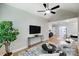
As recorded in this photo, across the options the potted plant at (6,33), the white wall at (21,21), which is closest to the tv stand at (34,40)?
the white wall at (21,21)

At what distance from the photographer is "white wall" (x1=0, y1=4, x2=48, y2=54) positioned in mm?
1835

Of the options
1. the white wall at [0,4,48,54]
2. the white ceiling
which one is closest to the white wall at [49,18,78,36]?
the white ceiling

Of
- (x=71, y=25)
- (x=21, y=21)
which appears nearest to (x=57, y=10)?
(x=71, y=25)

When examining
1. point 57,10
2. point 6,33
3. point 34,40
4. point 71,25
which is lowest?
point 34,40

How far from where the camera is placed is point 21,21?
192cm

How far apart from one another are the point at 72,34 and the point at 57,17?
401 millimetres

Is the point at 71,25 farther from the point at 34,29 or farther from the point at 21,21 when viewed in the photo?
the point at 21,21

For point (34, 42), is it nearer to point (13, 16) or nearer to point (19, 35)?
point (19, 35)

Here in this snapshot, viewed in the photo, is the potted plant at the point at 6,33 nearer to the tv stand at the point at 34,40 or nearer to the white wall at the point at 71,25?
the tv stand at the point at 34,40

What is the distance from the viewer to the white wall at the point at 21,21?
183 centimetres

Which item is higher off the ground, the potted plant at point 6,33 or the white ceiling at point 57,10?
the white ceiling at point 57,10

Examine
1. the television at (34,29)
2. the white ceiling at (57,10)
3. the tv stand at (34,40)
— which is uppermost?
the white ceiling at (57,10)

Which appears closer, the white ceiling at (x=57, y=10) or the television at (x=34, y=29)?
the white ceiling at (x=57, y=10)

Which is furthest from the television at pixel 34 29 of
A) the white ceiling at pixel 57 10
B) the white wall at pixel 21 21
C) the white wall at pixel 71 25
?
the white wall at pixel 71 25
